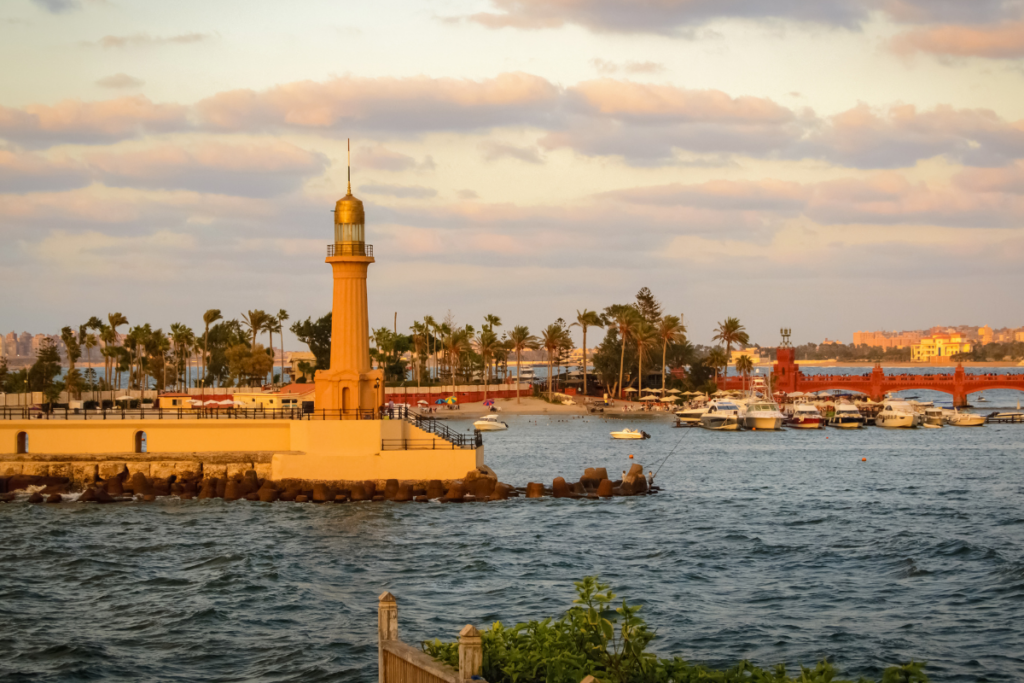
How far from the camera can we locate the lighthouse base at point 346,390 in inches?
1774

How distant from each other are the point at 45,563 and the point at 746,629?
2071cm

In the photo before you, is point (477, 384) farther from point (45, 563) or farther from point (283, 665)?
point (283, 665)

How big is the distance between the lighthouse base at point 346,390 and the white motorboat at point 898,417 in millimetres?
72674

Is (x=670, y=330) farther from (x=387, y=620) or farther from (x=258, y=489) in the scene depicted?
(x=387, y=620)

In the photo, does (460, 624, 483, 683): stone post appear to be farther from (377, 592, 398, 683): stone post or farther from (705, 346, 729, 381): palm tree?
(705, 346, 729, 381): palm tree

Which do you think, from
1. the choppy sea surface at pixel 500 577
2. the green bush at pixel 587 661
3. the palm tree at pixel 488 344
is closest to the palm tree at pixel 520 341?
the palm tree at pixel 488 344

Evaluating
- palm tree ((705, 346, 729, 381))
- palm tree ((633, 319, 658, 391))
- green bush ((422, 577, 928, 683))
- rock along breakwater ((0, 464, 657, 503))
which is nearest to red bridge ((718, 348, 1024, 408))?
palm tree ((705, 346, 729, 381))

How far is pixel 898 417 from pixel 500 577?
8352cm

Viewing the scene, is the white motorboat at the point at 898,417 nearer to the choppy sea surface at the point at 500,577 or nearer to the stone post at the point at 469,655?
the choppy sea surface at the point at 500,577

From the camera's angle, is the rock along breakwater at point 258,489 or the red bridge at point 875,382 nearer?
the rock along breakwater at point 258,489

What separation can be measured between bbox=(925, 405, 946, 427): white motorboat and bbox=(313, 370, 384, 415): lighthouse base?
7857 cm

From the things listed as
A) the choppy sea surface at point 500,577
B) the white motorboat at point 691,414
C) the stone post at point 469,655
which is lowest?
the choppy sea surface at point 500,577

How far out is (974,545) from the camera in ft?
112

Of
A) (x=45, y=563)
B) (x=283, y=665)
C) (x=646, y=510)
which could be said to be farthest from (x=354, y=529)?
(x=283, y=665)
